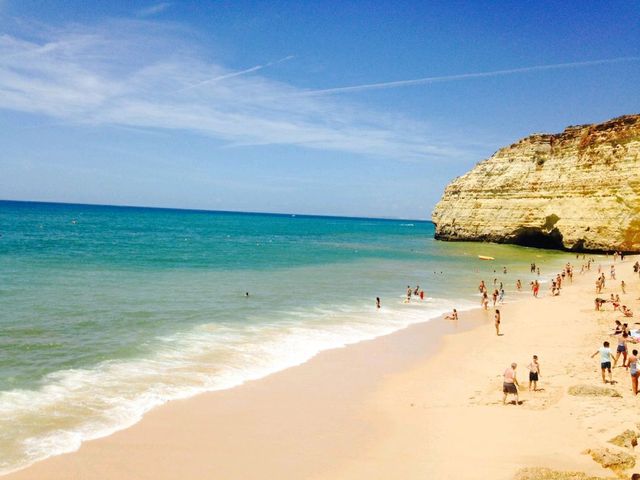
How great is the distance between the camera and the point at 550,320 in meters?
21.3

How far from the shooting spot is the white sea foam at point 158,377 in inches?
376

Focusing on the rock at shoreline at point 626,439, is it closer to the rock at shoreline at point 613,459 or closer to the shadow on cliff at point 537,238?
the rock at shoreline at point 613,459

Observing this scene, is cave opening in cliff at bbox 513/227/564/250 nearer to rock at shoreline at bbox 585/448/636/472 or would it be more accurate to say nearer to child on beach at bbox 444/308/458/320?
child on beach at bbox 444/308/458/320

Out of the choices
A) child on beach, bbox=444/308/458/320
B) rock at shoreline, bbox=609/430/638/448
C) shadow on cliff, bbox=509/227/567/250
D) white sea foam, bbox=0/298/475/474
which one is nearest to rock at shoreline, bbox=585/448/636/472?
rock at shoreline, bbox=609/430/638/448

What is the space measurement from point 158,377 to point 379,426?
6283 mm

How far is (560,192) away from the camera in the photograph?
5569 cm

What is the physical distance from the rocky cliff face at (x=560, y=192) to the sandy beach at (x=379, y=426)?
40.1m

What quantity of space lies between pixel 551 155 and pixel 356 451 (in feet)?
198

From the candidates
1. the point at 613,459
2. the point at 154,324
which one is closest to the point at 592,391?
the point at 613,459

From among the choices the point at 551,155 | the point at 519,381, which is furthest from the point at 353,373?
the point at 551,155

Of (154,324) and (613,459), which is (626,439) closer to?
(613,459)

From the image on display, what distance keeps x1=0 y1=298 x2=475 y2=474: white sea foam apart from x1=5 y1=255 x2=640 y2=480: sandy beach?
575 mm

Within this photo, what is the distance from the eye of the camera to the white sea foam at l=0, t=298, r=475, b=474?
9.55m

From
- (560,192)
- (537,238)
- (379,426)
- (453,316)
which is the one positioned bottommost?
(379,426)
